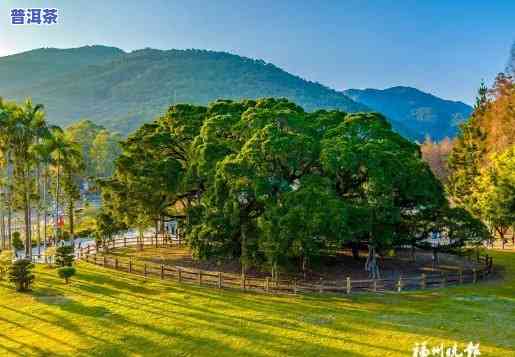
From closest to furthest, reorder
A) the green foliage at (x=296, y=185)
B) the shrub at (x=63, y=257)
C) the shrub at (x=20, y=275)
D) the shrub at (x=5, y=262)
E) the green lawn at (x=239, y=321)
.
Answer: the green lawn at (x=239, y=321) < the green foliage at (x=296, y=185) < the shrub at (x=20, y=275) < the shrub at (x=5, y=262) < the shrub at (x=63, y=257)

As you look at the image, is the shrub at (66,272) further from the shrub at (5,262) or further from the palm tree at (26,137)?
the palm tree at (26,137)

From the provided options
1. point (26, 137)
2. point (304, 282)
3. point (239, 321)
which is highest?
point (26, 137)

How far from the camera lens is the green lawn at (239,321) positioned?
17.0 meters

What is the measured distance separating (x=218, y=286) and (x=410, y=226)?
11.8 meters

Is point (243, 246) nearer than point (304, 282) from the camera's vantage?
Yes

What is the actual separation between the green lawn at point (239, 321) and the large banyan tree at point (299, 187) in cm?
313

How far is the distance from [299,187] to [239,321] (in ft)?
27.7

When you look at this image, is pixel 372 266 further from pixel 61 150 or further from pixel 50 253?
pixel 61 150

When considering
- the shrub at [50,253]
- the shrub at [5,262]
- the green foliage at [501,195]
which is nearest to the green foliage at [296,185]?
the shrub at [50,253]

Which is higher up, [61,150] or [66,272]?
[61,150]

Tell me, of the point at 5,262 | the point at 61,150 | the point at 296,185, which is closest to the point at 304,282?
the point at 296,185

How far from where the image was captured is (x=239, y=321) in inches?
779

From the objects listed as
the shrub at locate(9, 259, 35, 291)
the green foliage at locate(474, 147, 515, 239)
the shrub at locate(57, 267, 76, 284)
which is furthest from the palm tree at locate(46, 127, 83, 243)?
the green foliage at locate(474, 147, 515, 239)

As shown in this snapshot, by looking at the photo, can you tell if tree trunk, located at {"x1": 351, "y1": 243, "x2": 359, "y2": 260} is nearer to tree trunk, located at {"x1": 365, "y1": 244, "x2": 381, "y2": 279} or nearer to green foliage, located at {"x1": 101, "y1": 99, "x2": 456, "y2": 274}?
tree trunk, located at {"x1": 365, "y1": 244, "x2": 381, "y2": 279}
